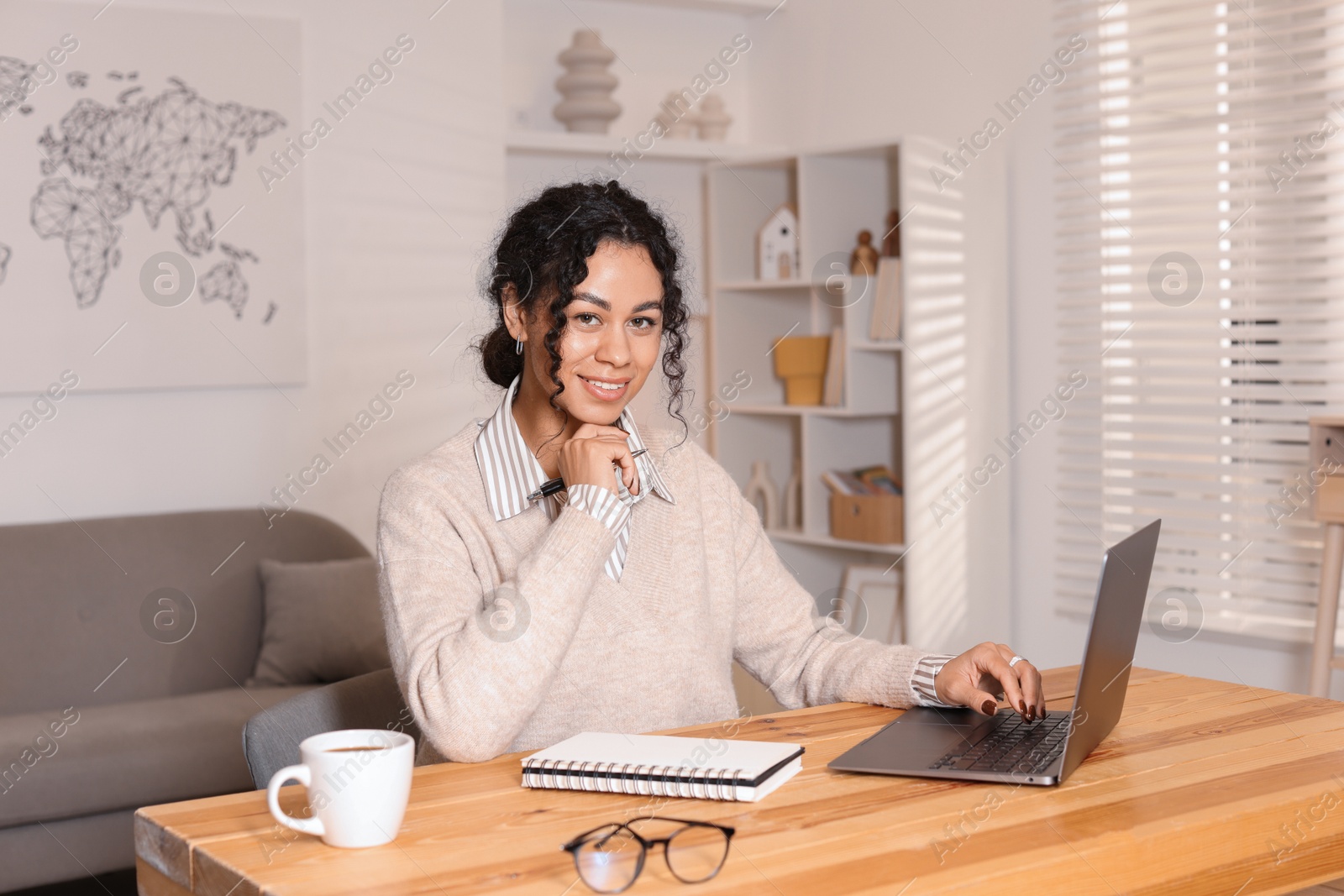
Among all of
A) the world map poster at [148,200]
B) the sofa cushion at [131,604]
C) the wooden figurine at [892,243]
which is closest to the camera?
the sofa cushion at [131,604]

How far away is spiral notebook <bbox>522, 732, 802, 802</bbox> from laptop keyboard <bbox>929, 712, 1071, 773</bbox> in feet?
0.54

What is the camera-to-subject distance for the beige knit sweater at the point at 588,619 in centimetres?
138

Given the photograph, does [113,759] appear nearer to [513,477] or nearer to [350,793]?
[513,477]

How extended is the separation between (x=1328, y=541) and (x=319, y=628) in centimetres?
239

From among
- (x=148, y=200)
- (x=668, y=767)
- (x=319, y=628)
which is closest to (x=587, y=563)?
(x=668, y=767)

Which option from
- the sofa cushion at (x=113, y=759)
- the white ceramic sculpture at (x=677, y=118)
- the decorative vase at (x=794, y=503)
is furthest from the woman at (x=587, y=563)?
the white ceramic sculpture at (x=677, y=118)

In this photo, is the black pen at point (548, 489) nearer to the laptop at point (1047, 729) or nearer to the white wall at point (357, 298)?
the laptop at point (1047, 729)

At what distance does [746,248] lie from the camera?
4.50m

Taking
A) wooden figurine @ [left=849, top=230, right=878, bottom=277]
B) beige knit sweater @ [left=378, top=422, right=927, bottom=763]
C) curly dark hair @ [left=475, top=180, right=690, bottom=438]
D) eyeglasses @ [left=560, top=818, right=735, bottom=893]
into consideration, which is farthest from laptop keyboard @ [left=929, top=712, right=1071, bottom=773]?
wooden figurine @ [left=849, top=230, right=878, bottom=277]

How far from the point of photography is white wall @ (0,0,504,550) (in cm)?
361

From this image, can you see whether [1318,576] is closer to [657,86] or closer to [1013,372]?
[1013,372]

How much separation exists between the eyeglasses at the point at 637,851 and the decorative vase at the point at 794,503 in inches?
130

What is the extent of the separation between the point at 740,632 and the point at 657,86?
3.19 m

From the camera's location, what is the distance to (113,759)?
2.82 m
